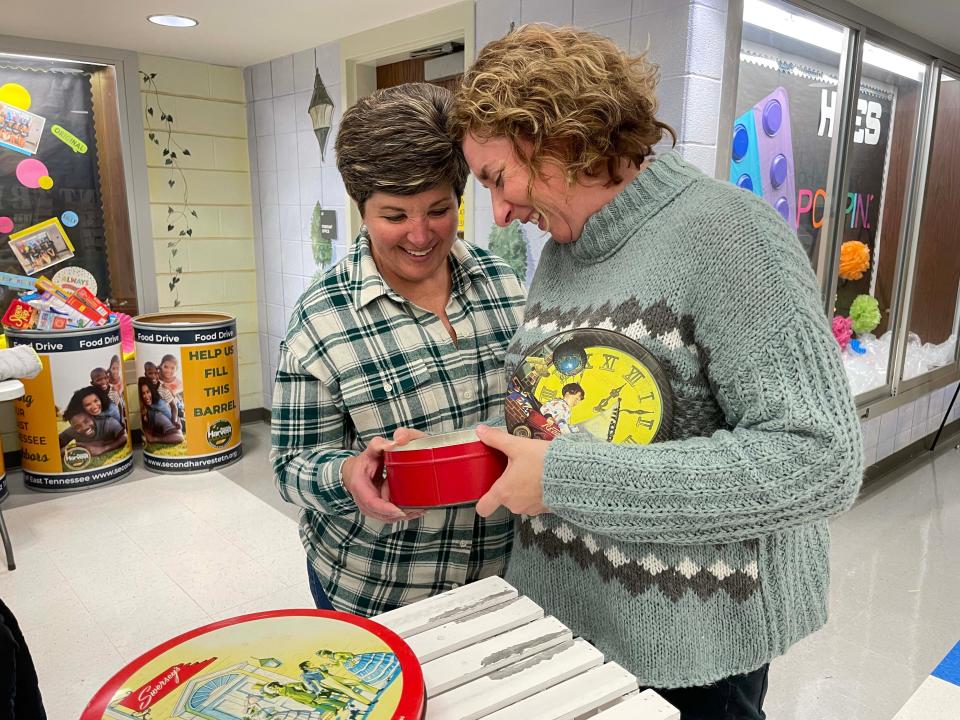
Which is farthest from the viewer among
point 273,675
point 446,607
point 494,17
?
point 494,17

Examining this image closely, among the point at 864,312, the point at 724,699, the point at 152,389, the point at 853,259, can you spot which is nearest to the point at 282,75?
the point at 152,389

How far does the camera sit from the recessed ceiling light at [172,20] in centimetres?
331

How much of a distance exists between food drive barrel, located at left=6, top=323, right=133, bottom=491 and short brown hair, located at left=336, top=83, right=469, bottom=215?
3057 mm

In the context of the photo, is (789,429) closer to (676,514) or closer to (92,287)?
(676,514)

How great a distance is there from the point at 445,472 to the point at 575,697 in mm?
288

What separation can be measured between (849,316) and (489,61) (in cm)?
332

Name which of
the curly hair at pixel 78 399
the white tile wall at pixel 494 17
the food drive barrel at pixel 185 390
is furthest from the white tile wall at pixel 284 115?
the curly hair at pixel 78 399

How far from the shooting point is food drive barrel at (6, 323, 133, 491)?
3.62 meters

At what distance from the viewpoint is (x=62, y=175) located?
403cm

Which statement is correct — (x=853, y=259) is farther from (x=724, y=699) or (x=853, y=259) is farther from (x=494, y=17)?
(x=724, y=699)

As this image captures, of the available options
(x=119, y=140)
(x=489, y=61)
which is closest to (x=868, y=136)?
(x=489, y=61)

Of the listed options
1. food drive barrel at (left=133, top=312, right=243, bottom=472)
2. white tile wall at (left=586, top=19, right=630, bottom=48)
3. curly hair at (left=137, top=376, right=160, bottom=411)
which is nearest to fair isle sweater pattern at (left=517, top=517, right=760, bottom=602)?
white tile wall at (left=586, top=19, right=630, bottom=48)

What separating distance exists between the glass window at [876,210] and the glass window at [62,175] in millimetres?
3961

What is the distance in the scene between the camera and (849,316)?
3676 millimetres
